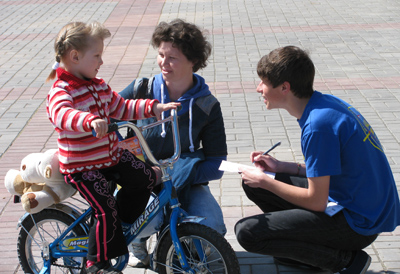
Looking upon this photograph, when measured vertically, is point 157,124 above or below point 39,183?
above

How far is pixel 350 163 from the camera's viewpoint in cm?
270

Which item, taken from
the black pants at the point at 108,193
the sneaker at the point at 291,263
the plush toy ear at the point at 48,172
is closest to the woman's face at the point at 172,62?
the black pants at the point at 108,193

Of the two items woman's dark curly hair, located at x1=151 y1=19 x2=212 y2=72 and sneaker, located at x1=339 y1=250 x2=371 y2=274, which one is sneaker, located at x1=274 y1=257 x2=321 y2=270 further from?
woman's dark curly hair, located at x1=151 y1=19 x2=212 y2=72

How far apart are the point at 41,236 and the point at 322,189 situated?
152cm

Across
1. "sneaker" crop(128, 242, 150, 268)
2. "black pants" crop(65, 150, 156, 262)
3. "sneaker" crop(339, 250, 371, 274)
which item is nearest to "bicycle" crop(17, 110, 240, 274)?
"black pants" crop(65, 150, 156, 262)

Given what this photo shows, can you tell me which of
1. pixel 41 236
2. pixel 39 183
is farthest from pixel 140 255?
pixel 39 183

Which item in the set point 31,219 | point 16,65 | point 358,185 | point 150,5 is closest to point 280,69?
point 358,185

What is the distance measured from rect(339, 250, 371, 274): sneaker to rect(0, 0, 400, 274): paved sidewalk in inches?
15.5

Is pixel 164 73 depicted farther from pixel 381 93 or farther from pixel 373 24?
pixel 373 24

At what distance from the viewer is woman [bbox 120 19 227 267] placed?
312 centimetres

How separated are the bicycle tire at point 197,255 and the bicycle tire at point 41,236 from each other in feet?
1.56

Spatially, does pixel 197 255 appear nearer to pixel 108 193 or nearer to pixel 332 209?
pixel 108 193

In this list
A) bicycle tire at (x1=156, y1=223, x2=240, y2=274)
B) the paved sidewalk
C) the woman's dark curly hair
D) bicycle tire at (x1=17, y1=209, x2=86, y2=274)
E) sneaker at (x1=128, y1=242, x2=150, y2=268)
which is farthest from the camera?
the paved sidewalk

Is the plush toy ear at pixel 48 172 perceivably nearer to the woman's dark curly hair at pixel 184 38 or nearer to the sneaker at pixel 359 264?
the woman's dark curly hair at pixel 184 38
